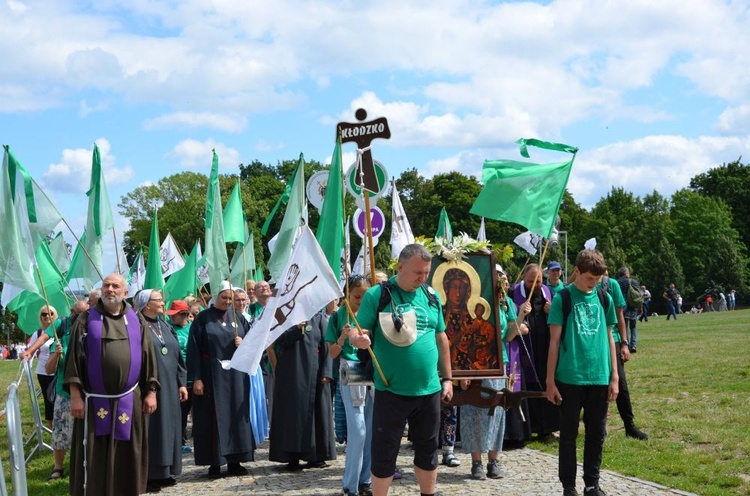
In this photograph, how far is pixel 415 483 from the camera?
884cm

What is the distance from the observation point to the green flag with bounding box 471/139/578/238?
9.16 m

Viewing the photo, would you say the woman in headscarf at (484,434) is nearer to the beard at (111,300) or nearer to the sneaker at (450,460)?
the sneaker at (450,460)

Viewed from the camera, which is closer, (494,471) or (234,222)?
(494,471)

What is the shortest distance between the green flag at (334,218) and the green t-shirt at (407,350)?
59.5 inches

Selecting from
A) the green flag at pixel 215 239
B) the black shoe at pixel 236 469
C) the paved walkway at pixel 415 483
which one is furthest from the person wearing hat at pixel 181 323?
the black shoe at pixel 236 469

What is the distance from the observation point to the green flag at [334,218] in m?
8.24

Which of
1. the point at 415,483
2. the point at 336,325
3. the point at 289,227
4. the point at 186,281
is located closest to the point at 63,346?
the point at 289,227

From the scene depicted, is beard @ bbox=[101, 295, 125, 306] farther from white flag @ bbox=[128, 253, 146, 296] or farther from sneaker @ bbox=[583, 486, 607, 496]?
white flag @ bbox=[128, 253, 146, 296]

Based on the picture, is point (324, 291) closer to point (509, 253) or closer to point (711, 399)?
point (509, 253)

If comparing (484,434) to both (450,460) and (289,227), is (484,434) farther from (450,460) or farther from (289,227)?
(289,227)

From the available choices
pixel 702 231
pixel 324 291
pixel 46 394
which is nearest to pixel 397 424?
pixel 324 291

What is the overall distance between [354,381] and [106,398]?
2116mm

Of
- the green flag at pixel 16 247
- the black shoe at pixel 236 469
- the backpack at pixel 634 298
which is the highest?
the green flag at pixel 16 247

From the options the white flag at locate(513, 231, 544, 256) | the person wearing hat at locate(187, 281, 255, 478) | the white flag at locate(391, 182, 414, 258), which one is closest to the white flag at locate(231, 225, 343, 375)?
the person wearing hat at locate(187, 281, 255, 478)
